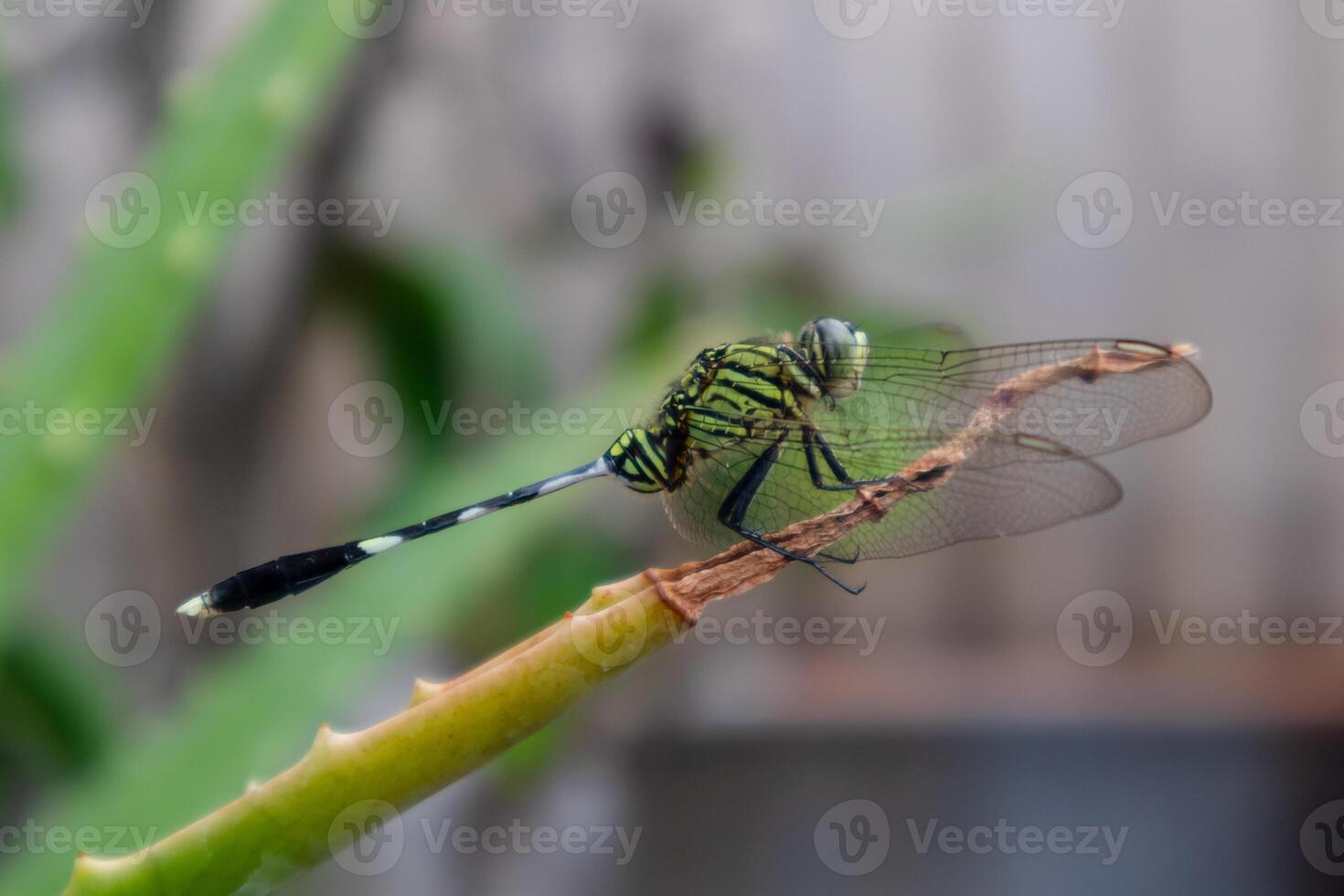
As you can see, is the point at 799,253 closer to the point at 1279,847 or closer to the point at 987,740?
the point at 987,740

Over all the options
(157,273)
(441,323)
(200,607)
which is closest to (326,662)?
(200,607)

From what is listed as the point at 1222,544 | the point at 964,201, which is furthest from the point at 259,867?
the point at 1222,544

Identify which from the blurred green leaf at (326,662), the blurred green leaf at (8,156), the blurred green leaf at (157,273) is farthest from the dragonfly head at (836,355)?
the blurred green leaf at (8,156)

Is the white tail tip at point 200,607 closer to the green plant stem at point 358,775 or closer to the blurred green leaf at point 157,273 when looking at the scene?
the blurred green leaf at point 157,273

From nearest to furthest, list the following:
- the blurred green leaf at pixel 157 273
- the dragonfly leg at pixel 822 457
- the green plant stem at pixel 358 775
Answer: the green plant stem at pixel 358 775 < the blurred green leaf at pixel 157 273 < the dragonfly leg at pixel 822 457

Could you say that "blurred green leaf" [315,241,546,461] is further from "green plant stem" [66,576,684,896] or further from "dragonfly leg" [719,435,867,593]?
"green plant stem" [66,576,684,896]

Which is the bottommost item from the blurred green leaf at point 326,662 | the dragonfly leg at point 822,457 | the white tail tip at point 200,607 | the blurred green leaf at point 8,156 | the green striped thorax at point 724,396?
the blurred green leaf at point 326,662

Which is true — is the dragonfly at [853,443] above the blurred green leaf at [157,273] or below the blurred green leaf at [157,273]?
below

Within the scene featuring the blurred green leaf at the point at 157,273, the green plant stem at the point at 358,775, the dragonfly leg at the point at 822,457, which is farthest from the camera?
the dragonfly leg at the point at 822,457
